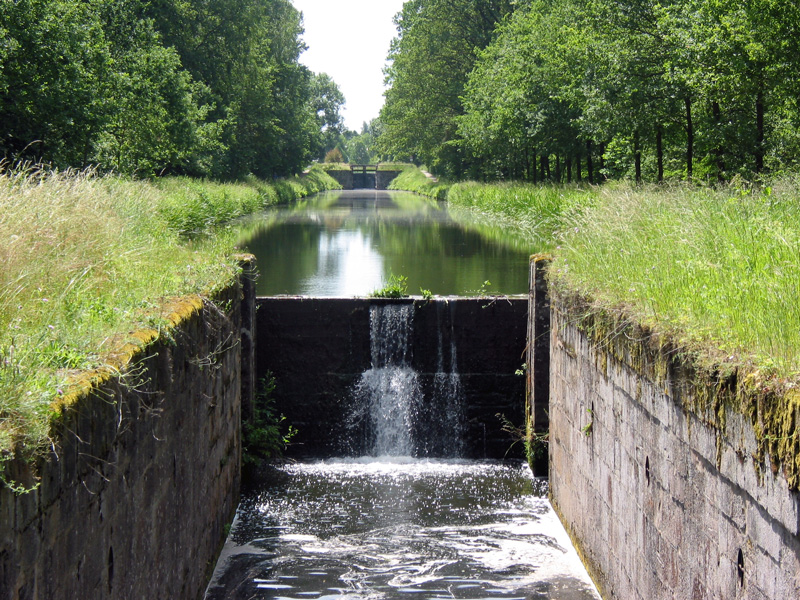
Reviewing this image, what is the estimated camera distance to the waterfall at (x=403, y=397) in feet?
35.3

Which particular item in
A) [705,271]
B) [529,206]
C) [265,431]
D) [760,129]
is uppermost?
[760,129]

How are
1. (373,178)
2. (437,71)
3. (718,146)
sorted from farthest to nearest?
(373,178), (437,71), (718,146)

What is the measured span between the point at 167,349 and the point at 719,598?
3.36 meters

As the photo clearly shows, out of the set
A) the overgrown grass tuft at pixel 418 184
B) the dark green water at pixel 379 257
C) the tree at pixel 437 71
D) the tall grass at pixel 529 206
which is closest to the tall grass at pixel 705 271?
the dark green water at pixel 379 257

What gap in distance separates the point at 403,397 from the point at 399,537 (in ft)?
9.89

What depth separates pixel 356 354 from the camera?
11008 millimetres

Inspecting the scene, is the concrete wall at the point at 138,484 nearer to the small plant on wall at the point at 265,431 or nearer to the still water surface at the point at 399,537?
the still water surface at the point at 399,537

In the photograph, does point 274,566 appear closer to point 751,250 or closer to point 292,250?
point 751,250

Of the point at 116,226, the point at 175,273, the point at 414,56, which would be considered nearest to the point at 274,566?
the point at 175,273

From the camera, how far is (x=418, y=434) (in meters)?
10.8

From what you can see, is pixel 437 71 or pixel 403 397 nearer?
pixel 403 397

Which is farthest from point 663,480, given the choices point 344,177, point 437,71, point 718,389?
point 344,177

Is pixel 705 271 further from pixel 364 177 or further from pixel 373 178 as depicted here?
pixel 373 178

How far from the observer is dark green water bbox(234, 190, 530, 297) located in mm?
15156
